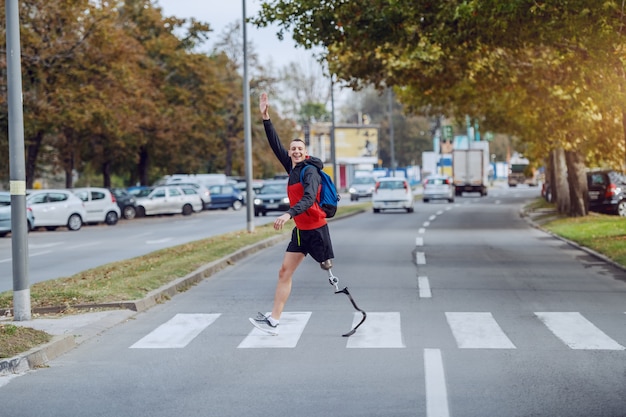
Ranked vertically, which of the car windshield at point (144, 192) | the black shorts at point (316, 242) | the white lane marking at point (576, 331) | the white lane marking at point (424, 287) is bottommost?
the white lane marking at point (424, 287)

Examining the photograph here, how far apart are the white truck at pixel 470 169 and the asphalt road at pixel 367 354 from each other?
5154cm

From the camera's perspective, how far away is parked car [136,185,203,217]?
1984 inches

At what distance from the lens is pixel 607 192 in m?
38.3

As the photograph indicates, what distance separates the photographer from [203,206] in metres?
55.8

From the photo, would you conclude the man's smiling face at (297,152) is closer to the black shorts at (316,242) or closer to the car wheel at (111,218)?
the black shorts at (316,242)

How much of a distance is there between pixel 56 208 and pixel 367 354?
99.4 feet

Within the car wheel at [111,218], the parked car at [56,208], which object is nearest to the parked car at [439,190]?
the car wheel at [111,218]

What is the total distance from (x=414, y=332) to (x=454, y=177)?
60221mm

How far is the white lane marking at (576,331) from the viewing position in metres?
9.48

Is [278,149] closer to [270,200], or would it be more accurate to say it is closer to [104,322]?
[104,322]

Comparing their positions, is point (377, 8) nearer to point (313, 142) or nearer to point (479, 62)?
point (479, 62)

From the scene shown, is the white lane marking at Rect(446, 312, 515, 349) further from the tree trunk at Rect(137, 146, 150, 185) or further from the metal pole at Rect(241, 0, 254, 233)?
the tree trunk at Rect(137, 146, 150, 185)

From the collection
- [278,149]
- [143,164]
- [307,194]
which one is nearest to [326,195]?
[307,194]

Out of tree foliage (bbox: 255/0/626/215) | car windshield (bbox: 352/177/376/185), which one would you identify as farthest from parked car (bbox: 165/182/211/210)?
tree foliage (bbox: 255/0/626/215)
